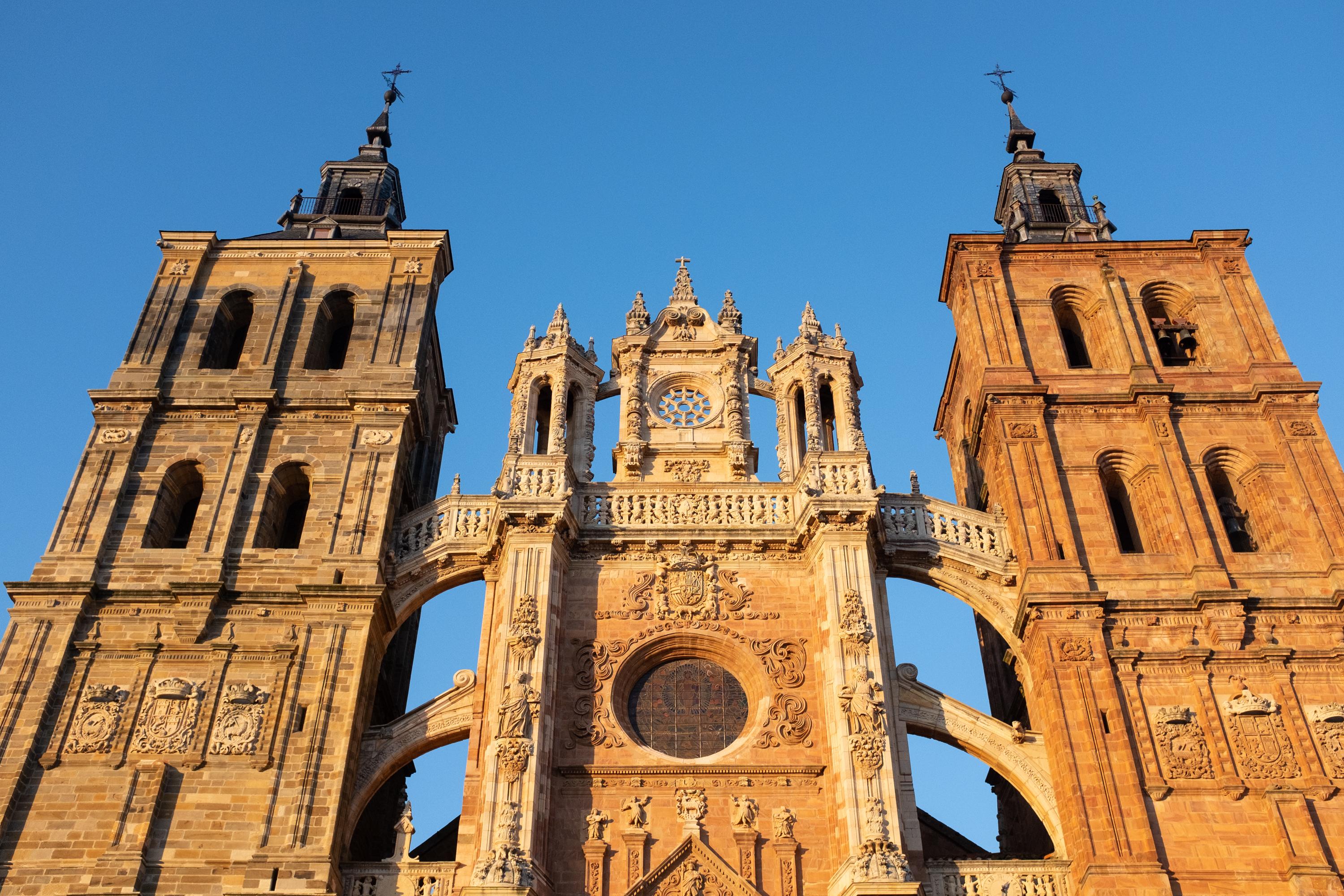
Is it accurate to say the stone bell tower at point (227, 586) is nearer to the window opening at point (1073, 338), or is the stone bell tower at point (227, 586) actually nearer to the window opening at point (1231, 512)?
the window opening at point (1073, 338)

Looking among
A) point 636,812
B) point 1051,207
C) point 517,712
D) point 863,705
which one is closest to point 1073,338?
point 1051,207

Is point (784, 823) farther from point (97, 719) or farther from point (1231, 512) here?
point (1231, 512)

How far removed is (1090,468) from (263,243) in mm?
18824

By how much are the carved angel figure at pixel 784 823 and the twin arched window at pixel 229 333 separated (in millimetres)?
15054

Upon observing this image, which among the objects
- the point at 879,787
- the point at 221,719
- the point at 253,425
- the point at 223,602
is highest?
the point at 253,425

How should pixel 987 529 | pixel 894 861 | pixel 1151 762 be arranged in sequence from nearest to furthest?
pixel 894 861
pixel 1151 762
pixel 987 529

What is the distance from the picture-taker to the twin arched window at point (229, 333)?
1096 inches

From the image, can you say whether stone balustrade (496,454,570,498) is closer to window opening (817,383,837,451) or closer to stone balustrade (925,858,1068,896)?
window opening (817,383,837,451)

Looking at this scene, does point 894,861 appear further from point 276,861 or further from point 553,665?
point 276,861

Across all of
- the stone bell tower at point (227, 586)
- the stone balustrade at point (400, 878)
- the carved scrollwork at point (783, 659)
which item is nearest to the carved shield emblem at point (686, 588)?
the carved scrollwork at point (783, 659)

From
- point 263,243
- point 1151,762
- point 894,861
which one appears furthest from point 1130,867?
point 263,243

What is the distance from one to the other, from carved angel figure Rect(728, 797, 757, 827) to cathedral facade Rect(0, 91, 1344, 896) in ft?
0.64

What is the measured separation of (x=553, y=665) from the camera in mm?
21828

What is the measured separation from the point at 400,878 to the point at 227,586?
250 inches
